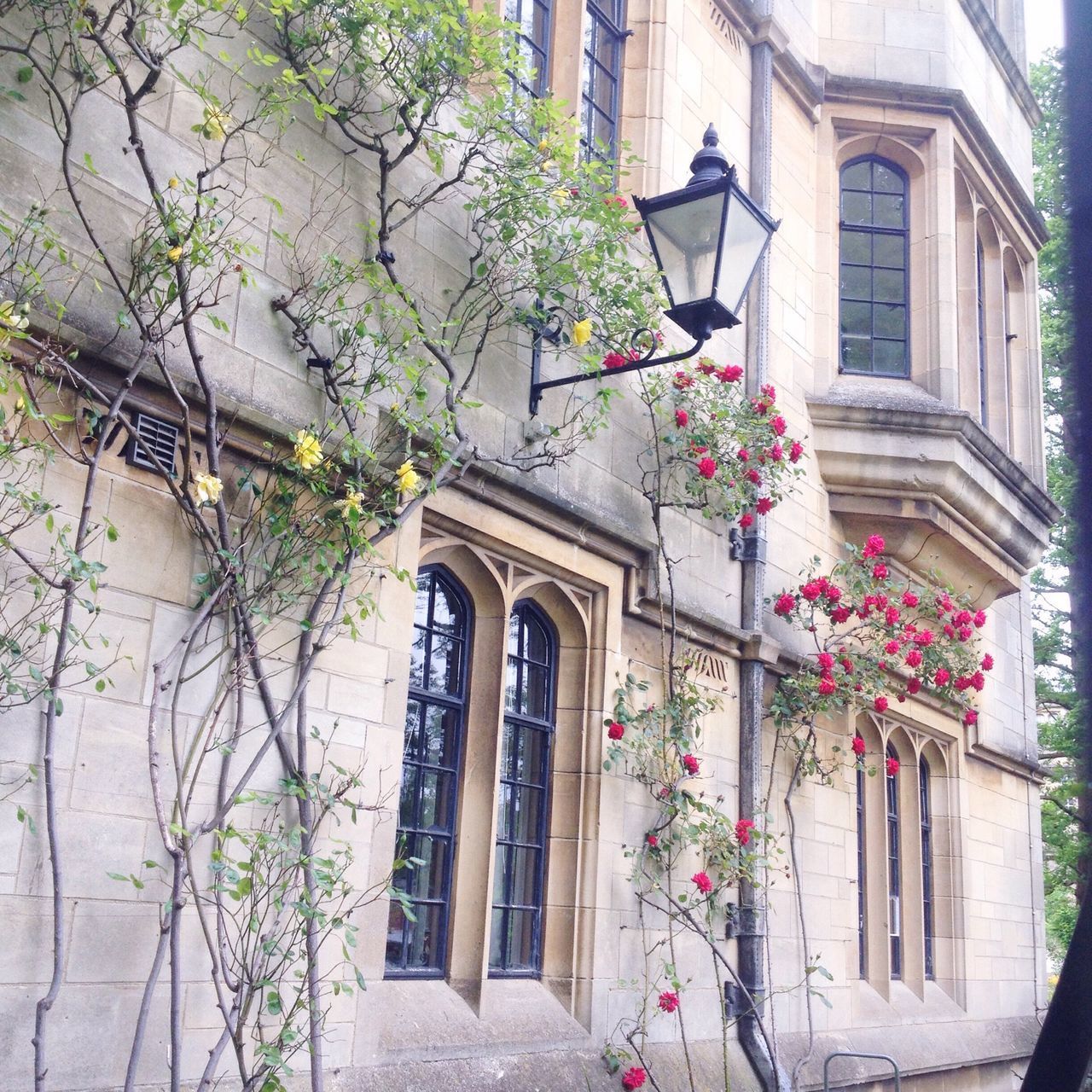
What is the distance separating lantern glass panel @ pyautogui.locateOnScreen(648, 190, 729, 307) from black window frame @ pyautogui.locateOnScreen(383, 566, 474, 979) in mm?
1598

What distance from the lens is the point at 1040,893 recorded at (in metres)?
11.0

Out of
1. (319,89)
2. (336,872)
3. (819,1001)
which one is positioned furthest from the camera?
(819,1001)

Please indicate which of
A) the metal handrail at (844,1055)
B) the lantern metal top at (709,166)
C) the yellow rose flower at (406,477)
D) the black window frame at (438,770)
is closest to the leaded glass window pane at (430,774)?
the black window frame at (438,770)

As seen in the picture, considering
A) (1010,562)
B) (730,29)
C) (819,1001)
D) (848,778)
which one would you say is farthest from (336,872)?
(1010,562)

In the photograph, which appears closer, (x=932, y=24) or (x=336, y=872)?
(x=336, y=872)

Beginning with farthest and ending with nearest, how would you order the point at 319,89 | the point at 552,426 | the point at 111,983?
the point at 552,426 < the point at 319,89 < the point at 111,983

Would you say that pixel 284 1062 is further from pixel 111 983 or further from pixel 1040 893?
pixel 1040 893

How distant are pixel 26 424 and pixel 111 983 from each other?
1.57 metres

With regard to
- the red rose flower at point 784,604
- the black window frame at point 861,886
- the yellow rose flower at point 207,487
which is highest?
the red rose flower at point 784,604

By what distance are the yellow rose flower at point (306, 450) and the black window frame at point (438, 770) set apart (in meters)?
1.16

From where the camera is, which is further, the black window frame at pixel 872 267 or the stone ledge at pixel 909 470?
the black window frame at pixel 872 267

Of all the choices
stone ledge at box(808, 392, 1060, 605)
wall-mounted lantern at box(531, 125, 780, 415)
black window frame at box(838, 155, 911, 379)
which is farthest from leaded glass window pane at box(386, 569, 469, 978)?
black window frame at box(838, 155, 911, 379)

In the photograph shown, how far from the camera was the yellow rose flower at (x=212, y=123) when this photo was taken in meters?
3.96

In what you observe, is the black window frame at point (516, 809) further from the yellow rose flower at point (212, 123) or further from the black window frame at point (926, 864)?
the black window frame at point (926, 864)
